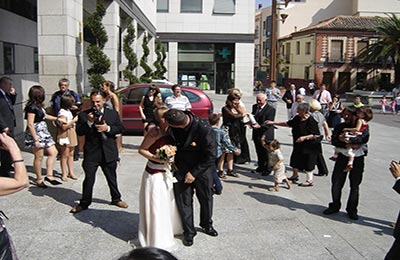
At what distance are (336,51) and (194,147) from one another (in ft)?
157

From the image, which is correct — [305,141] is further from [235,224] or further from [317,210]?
[235,224]

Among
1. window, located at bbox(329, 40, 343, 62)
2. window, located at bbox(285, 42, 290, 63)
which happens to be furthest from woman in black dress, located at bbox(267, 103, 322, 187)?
window, located at bbox(285, 42, 290, 63)

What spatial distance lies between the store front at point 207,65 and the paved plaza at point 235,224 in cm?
3000

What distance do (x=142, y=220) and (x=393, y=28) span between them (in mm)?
38545

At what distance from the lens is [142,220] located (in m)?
5.30

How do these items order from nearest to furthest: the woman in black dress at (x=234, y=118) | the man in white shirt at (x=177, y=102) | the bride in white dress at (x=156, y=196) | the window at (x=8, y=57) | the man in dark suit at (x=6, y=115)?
the bride in white dress at (x=156, y=196)
the man in dark suit at (x=6, y=115)
the woman in black dress at (x=234, y=118)
the man in white shirt at (x=177, y=102)
the window at (x=8, y=57)

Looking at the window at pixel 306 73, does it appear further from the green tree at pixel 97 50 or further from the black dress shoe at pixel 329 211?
the black dress shoe at pixel 329 211

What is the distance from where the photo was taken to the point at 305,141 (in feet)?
27.4

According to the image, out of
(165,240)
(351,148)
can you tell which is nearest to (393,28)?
(351,148)

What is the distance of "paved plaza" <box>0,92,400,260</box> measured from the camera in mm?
5312

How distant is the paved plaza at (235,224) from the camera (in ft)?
17.4

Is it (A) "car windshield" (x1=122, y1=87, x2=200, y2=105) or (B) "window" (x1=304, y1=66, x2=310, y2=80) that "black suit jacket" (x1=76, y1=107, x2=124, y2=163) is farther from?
(B) "window" (x1=304, y1=66, x2=310, y2=80)

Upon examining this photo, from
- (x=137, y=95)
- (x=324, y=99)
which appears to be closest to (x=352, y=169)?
(x=137, y=95)

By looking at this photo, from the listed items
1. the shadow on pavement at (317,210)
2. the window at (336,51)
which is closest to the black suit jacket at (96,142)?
the shadow on pavement at (317,210)
